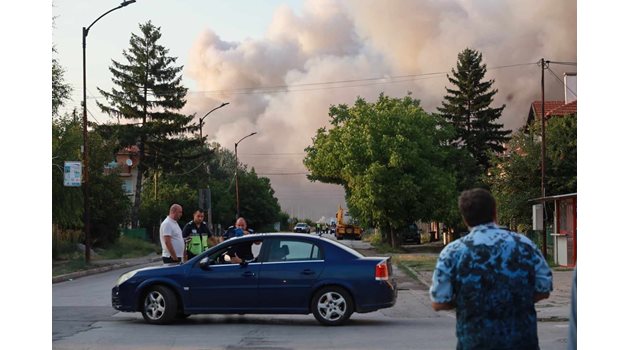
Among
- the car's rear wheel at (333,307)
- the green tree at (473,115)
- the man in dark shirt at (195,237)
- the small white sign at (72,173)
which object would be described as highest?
the green tree at (473,115)

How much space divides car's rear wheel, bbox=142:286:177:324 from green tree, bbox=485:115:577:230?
1983cm

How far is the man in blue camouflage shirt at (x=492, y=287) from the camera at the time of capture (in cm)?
488

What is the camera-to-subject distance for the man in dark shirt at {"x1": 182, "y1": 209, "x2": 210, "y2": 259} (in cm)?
1509

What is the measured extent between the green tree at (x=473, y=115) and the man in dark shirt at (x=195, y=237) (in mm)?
39909

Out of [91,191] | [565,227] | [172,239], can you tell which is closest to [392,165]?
[91,191]

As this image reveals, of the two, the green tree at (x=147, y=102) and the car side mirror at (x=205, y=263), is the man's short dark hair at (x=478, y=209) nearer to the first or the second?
the car side mirror at (x=205, y=263)

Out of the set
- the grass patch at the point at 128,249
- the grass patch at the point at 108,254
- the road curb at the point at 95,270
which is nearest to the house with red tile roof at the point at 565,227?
the road curb at the point at 95,270

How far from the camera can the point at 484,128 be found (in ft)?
196

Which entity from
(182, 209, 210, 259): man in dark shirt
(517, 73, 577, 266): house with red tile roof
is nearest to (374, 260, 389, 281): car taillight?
(182, 209, 210, 259): man in dark shirt

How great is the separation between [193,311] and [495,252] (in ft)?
28.0

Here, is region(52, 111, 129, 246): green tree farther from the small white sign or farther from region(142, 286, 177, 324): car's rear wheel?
region(142, 286, 177, 324): car's rear wheel

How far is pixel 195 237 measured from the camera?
1512 cm
